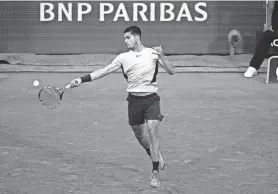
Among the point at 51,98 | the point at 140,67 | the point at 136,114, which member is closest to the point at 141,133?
the point at 136,114

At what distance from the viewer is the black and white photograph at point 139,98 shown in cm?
969

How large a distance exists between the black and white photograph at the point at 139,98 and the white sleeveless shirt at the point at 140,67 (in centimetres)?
1

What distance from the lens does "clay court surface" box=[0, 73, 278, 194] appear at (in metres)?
9.73

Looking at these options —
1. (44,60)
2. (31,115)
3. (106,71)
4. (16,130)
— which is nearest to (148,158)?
(106,71)

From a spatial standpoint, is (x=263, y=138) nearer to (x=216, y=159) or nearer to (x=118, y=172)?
(x=216, y=159)

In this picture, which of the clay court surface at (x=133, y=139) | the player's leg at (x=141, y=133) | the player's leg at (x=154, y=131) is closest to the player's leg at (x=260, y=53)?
the clay court surface at (x=133, y=139)

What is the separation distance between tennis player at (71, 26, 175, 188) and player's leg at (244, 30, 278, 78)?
853 centimetres

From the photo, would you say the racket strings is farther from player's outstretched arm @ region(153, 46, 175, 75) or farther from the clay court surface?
player's outstretched arm @ region(153, 46, 175, 75)

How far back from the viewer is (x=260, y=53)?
58.7 feet

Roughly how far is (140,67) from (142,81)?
176 millimetres

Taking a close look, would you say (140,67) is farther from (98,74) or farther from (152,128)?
(152,128)

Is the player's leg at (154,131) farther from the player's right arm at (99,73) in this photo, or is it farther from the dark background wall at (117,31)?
the dark background wall at (117,31)

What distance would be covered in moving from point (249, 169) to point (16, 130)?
4371mm

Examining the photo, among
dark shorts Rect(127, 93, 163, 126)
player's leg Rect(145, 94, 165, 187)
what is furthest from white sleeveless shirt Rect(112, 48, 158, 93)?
player's leg Rect(145, 94, 165, 187)
